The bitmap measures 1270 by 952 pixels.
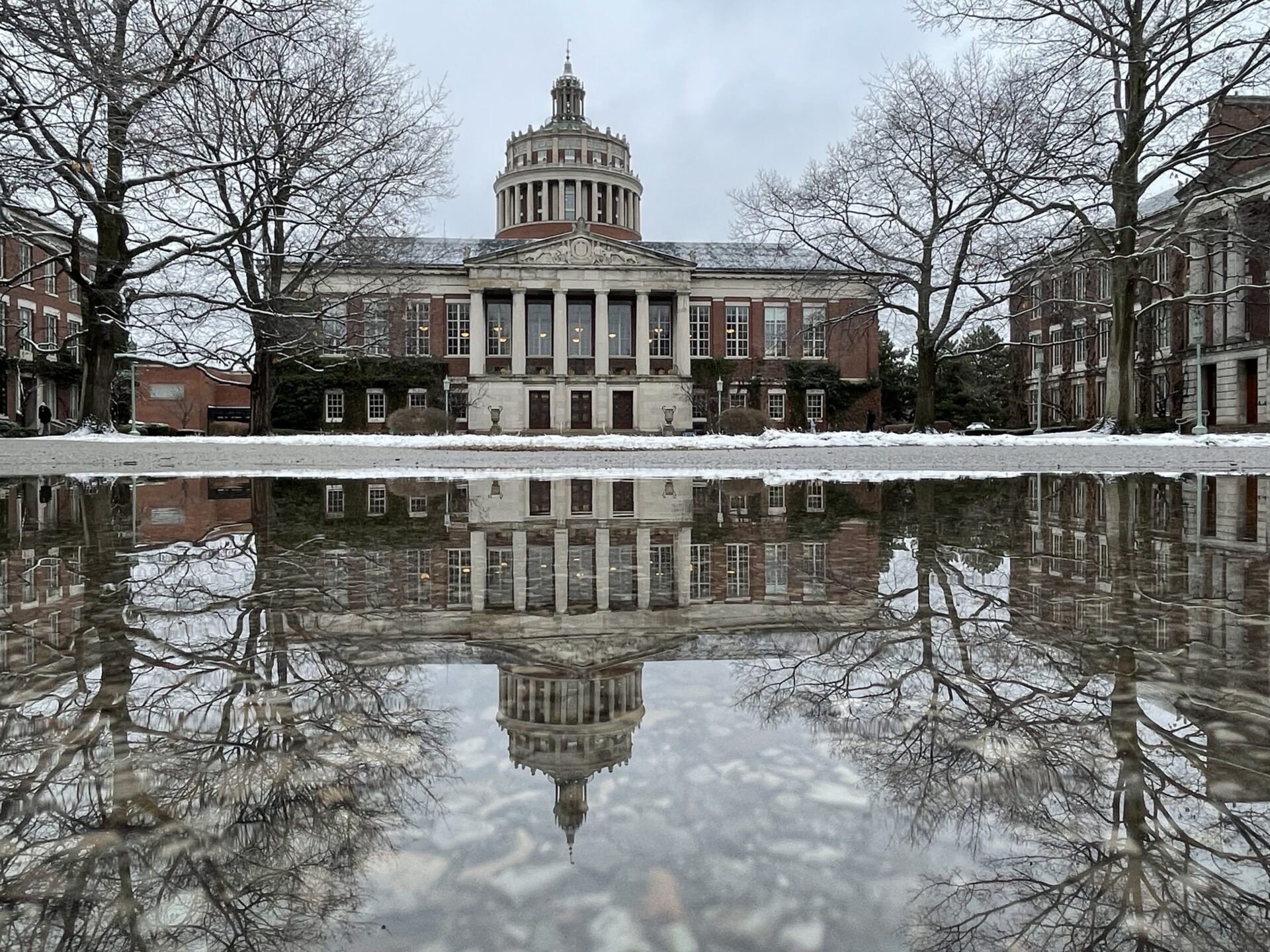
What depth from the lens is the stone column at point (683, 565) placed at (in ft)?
15.6

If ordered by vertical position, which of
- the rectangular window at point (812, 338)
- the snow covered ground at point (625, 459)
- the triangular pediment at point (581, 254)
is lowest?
the snow covered ground at point (625, 459)

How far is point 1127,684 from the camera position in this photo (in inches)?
115

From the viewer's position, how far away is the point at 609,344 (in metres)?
58.8

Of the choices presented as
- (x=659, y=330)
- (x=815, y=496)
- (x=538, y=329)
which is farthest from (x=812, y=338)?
(x=815, y=496)

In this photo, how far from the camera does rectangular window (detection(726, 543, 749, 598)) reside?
4.85 metres

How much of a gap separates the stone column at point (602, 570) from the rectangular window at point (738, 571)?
0.70 meters

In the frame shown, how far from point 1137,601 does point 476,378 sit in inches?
2059

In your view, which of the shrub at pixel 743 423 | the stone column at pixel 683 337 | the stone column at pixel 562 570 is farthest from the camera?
the stone column at pixel 683 337

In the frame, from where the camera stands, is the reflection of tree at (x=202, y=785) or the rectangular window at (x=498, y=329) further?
the rectangular window at (x=498, y=329)

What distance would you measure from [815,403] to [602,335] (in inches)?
593

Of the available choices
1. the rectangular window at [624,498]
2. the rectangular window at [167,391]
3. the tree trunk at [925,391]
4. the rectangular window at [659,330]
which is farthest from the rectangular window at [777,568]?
the rectangular window at [167,391]

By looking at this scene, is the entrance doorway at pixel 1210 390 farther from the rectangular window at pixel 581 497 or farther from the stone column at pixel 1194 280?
the rectangular window at pixel 581 497

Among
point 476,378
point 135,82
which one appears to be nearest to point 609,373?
point 476,378

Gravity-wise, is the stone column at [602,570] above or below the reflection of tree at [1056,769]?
above
